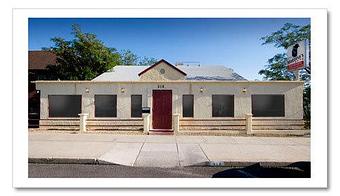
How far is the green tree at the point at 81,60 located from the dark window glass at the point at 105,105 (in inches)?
67.3

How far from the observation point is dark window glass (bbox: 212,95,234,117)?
9492 millimetres

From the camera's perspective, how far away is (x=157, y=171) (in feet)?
18.2

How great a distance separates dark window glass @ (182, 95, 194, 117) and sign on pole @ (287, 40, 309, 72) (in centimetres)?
285

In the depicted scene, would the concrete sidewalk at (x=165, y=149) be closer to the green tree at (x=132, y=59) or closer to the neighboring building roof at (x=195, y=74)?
the neighboring building roof at (x=195, y=74)

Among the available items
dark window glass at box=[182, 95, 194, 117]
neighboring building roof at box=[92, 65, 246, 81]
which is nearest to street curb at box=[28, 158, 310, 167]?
dark window glass at box=[182, 95, 194, 117]

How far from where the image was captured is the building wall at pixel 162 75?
997 centimetres

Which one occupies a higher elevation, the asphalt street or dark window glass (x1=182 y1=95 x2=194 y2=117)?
dark window glass (x1=182 y1=95 x2=194 y2=117)

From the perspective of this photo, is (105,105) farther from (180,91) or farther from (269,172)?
(269,172)

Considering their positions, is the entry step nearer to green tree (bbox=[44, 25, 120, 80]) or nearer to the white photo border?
Result: green tree (bbox=[44, 25, 120, 80])
